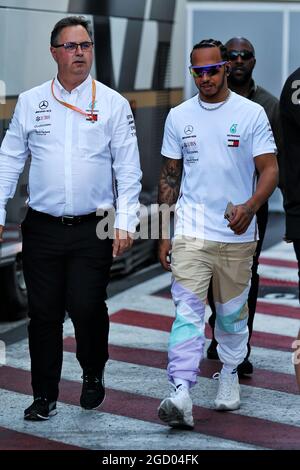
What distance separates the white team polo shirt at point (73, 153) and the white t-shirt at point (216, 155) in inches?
10.2

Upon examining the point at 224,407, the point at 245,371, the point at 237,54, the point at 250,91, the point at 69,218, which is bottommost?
the point at 245,371

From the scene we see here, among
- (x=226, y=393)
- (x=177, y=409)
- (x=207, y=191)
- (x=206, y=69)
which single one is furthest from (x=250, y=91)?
(x=177, y=409)

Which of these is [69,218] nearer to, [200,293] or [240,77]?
[200,293]

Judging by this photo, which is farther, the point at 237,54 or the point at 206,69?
the point at 237,54

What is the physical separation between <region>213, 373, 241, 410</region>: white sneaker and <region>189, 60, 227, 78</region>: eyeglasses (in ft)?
5.15

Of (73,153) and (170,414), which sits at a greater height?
(73,153)

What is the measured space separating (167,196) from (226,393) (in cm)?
109

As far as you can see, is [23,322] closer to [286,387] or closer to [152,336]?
[152,336]

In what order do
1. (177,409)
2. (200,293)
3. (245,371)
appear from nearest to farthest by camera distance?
(177,409) → (200,293) → (245,371)

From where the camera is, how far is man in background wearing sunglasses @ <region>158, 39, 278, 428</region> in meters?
6.13

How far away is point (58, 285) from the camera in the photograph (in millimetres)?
6254

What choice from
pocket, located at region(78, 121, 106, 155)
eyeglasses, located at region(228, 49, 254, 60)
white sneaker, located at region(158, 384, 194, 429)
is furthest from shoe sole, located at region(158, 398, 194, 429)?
eyeglasses, located at region(228, 49, 254, 60)
